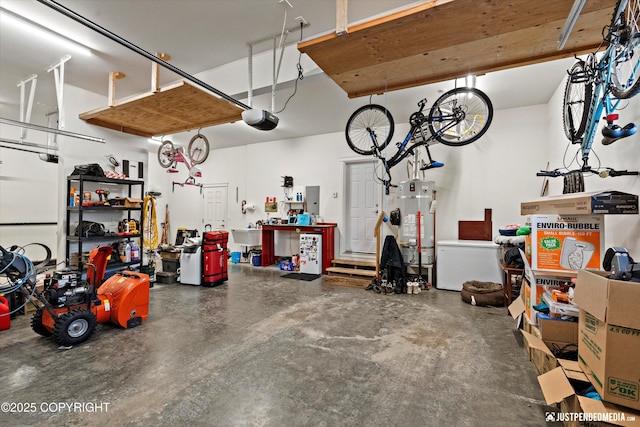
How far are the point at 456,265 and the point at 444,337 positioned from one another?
7.17 ft

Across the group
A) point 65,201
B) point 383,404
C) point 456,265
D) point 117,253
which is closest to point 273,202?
point 117,253

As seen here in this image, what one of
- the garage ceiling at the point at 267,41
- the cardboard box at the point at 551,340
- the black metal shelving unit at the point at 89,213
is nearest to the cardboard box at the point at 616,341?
the cardboard box at the point at 551,340

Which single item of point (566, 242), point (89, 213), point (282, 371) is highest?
point (89, 213)

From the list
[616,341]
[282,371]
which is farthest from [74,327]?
[616,341]

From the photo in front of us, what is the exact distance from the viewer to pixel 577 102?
9.11 feet

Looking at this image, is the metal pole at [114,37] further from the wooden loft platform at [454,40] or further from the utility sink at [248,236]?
the utility sink at [248,236]

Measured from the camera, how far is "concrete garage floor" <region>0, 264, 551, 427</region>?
187 cm

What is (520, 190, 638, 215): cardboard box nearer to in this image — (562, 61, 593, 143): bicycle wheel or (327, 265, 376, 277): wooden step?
(562, 61, 593, 143): bicycle wheel

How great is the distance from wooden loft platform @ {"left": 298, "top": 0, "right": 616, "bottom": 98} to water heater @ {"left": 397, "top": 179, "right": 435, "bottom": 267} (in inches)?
90.5

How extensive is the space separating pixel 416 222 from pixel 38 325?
5316 mm

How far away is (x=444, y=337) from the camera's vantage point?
306 centimetres

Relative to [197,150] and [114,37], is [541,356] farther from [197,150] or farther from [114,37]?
[197,150]

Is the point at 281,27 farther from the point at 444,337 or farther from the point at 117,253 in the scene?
the point at 117,253

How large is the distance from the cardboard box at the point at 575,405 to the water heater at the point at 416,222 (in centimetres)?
330
